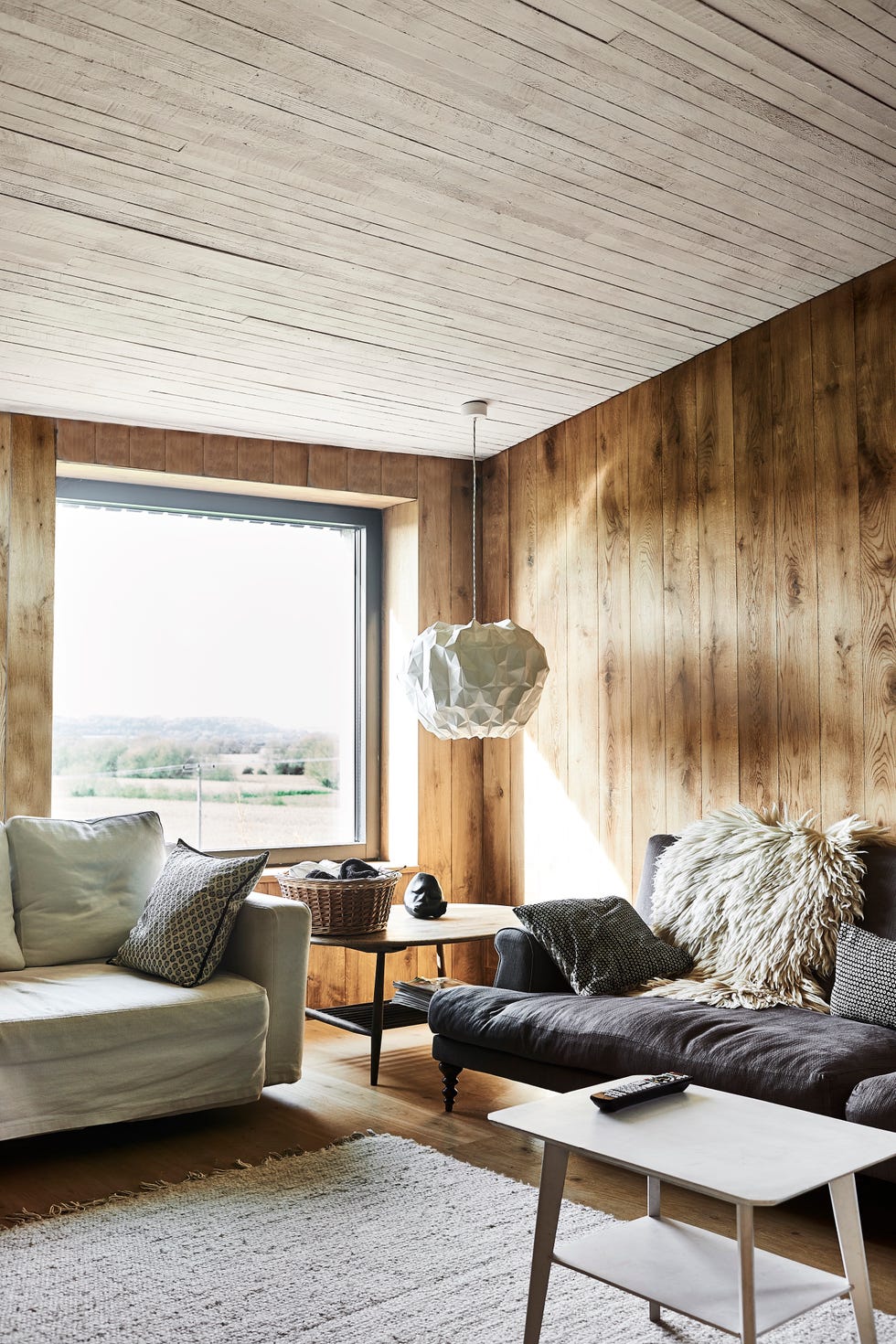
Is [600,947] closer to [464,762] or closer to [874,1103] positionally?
[874,1103]

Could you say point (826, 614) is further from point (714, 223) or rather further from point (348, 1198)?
point (348, 1198)

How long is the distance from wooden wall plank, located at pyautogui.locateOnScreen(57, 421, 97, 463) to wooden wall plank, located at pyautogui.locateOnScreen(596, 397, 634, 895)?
1.97 meters

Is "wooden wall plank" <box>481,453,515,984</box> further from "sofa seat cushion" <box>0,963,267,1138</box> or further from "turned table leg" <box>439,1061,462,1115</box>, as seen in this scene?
"sofa seat cushion" <box>0,963,267,1138</box>

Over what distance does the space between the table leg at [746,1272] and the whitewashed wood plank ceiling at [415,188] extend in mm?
2200

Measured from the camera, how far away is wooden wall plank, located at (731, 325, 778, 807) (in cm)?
400

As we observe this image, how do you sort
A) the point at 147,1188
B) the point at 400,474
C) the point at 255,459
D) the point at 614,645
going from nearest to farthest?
the point at 147,1188, the point at 614,645, the point at 255,459, the point at 400,474

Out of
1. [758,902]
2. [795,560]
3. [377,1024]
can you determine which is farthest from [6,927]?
[795,560]

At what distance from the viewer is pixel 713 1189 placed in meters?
1.81

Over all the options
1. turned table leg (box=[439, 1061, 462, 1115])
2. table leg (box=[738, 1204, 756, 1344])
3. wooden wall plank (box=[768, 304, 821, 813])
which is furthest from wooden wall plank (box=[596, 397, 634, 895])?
table leg (box=[738, 1204, 756, 1344])

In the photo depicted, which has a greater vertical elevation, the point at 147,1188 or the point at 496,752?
the point at 496,752

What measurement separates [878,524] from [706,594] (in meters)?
0.73

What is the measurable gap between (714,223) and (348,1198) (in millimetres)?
2697

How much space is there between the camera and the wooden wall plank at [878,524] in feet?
11.8

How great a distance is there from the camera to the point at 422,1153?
A: 3.19 meters
